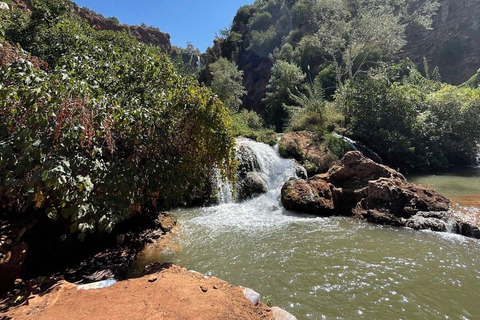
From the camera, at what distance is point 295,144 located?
14727 millimetres

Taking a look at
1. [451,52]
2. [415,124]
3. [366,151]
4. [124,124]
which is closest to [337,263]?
[124,124]

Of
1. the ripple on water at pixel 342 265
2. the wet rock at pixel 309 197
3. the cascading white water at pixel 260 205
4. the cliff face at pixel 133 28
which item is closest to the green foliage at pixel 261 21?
the cliff face at pixel 133 28

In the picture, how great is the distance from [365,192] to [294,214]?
2.87 meters

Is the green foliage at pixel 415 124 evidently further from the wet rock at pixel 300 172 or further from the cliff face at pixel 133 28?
the cliff face at pixel 133 28

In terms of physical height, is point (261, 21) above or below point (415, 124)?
above

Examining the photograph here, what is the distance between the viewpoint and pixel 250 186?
471 inches

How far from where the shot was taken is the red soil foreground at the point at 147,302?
3189 mm

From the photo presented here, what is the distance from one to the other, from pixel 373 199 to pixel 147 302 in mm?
8534

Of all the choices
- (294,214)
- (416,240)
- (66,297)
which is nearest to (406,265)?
(416,240)

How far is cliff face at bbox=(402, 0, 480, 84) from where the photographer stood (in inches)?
1121

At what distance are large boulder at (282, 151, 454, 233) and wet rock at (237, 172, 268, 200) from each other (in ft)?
5.36

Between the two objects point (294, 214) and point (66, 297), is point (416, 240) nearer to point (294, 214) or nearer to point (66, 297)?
point (294, 214)

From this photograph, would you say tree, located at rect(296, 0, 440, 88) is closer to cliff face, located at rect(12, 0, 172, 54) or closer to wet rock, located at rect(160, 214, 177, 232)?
wet rock, located at rect(160, 214, 177, 232)

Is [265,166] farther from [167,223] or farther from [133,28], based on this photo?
[133,28]
